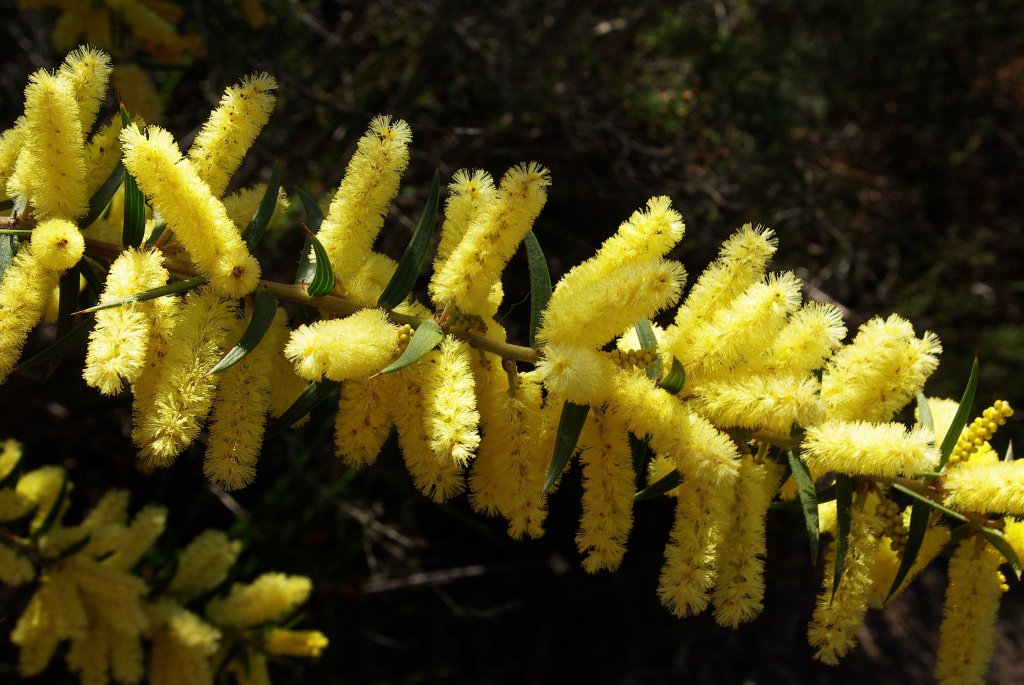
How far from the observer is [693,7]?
4.14 meters

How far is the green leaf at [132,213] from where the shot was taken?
1.19m

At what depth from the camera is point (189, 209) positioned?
3.59ft

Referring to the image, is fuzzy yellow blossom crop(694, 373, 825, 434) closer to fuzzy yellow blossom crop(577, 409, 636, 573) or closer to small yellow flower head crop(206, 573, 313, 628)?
fuzzy yellow blossom crop(577, 409, 636, 573)

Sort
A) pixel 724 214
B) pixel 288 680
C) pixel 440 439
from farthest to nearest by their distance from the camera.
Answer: pixel 724 214 → pixel 288 680 → pixel 440 439

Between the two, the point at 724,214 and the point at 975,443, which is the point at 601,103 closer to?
the point at 724,214

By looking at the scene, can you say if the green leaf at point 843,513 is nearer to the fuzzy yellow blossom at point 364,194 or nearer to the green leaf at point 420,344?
the green leaf at point 420,344

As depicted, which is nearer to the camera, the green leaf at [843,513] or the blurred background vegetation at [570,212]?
the green leaf at [843,513]

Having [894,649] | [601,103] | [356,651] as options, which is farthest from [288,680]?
[894,649]

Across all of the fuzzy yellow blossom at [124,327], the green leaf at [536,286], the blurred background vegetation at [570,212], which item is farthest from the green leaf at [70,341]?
the blurred background vegetation at [570,212]

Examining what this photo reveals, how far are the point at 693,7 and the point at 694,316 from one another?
149 inches

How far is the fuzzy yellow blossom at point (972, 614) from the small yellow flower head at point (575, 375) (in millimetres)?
900

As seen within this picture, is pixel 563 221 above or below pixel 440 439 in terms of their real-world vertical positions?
above

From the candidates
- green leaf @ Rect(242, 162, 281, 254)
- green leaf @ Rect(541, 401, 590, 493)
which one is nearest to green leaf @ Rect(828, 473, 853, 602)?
green leaf @ Rect(541, 401, 590, 493)

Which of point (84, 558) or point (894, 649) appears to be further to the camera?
point (894, 649)
